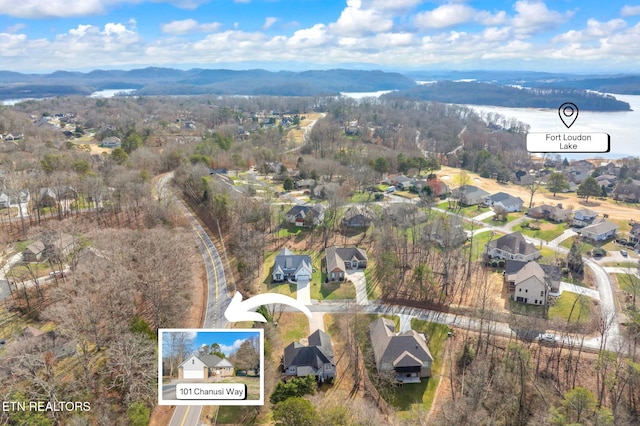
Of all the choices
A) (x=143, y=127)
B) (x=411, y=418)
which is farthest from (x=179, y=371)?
(x=143, y=127)

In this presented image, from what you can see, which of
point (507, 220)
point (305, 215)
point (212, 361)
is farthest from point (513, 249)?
point (212, 361)

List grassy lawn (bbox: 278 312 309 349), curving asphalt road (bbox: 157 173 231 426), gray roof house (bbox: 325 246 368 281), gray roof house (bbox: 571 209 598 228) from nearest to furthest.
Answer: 1. curving asphalt road (bbox: 157 173 231 426)
2. grassy lawn (bbox: 278 312 309 349)
3. gray roof house (bbox: 325 246 368 281)
4. gray roof house (bbox: 571 209 598 228)

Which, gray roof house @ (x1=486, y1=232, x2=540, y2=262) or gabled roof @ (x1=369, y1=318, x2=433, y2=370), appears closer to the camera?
gabled roof @ (x1=369, y1=318, x2=433, y2=370)

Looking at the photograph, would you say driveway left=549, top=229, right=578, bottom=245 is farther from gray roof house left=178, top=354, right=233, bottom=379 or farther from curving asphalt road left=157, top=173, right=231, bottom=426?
gray roof house left=178, top=354, right=233, bottom=379

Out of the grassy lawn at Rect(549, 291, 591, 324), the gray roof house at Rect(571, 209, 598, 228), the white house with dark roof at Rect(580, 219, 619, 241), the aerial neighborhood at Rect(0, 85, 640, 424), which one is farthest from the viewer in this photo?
the gray roof house at Rect(571, 209, 598, 228)

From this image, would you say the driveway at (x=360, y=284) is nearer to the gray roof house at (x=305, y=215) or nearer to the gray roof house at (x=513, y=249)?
the gray roof house at (x=305, y=215)

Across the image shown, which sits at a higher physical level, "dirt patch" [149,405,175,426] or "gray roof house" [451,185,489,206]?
"gray roof house" [451,185,489,206]

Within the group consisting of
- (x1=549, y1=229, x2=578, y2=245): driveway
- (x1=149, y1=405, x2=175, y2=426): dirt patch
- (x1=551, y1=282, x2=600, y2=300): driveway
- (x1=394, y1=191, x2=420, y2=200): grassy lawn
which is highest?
(x1=394, y1=191, x2=420, y2=200): grassy lawn

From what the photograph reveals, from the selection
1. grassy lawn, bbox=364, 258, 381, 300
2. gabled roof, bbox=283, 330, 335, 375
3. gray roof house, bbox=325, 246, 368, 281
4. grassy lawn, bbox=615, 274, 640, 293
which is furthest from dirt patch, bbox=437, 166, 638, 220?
gabled roof, bbox=283, 330, 335, 375

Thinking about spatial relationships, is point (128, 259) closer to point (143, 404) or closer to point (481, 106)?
point (143, 404)
